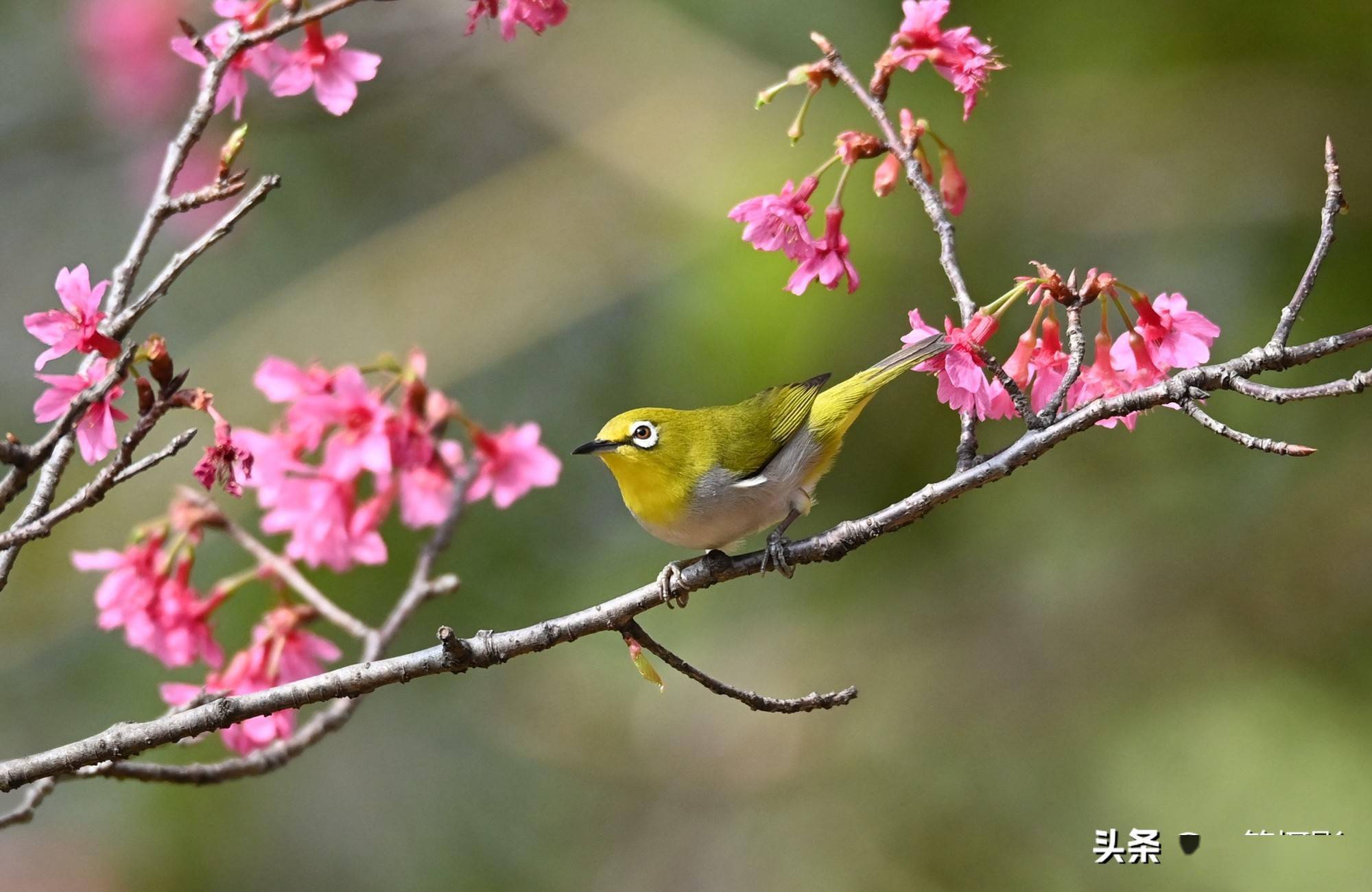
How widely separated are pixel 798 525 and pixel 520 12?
13.0ft

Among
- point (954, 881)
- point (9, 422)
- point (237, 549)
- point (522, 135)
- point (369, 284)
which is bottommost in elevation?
point (954, 881)

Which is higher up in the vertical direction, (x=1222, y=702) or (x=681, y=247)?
(x=681, y=247)

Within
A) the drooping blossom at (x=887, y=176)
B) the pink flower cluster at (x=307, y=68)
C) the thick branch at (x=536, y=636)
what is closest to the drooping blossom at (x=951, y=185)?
the drooping blossom at (x=887, y=176)

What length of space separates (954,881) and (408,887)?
287 cm

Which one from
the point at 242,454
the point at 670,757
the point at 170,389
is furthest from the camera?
the point at 670,757

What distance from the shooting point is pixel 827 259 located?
2414 mm

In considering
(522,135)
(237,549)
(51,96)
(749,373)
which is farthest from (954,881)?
(51,96)

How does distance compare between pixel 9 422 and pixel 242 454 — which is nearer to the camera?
pixel 242 454

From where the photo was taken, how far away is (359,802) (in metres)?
7.19

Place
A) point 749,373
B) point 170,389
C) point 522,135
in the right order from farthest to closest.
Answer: point 522,135 < point 749,373 < point 170,389

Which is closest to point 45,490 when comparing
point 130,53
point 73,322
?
point 73,322

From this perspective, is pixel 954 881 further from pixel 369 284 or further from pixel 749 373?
pixel 369 284

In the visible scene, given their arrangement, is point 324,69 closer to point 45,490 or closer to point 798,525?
point 45,490

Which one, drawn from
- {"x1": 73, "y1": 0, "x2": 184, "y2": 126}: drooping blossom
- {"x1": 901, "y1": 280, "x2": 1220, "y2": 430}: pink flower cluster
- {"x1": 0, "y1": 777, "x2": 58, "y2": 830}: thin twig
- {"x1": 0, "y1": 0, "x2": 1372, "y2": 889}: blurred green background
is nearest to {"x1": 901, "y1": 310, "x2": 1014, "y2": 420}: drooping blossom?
{"x1": 901, "y1": 280, "x2": 1220, "y2": 430}: pink flower cluster
